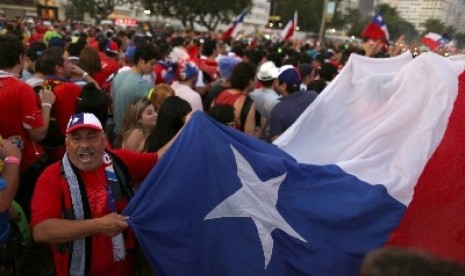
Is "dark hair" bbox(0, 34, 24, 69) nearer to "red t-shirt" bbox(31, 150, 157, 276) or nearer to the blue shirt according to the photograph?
"red t-shirt" bbox(31, 150, 157, 276)

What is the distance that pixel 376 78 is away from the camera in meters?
3.57

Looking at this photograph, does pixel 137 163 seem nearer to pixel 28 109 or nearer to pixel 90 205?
pixel 90 205

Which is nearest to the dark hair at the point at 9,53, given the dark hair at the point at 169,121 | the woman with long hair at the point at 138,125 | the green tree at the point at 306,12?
the woman with long hair at the point at 138,125

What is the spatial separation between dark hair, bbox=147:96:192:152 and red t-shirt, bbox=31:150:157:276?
829 millimetres

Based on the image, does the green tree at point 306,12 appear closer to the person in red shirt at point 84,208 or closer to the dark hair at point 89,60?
the dark hair at point 89,60

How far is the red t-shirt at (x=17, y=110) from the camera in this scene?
3.54 m

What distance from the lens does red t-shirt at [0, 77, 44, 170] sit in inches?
139

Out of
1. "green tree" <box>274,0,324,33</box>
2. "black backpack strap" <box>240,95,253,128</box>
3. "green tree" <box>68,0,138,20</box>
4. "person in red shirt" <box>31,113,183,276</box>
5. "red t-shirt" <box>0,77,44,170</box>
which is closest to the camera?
"person in red shirt" <box>31,113,183,276</box>

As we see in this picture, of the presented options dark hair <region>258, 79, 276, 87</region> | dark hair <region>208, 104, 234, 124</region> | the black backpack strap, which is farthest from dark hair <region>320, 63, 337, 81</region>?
dark hair <region>208, 104, 234, 124</region>

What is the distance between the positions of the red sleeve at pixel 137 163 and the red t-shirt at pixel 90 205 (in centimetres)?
24

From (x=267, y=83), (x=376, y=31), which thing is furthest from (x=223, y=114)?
(x=376, y=31)

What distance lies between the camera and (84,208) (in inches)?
96.2

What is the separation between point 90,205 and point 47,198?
22 cm

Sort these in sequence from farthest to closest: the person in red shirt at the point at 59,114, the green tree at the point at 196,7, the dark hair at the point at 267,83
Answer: the green tree at the point at 196,7, the dark hair at the point at 267,83, the person in red shirt at the point at 59,114
